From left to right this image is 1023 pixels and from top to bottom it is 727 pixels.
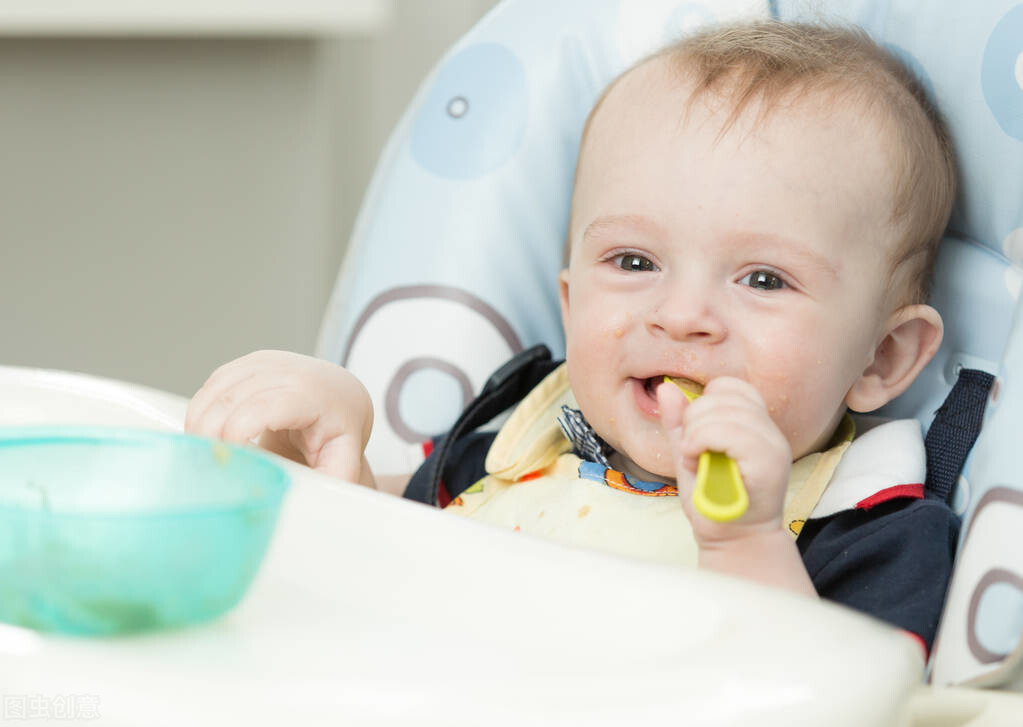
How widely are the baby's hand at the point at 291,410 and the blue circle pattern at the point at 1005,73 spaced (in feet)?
1.41

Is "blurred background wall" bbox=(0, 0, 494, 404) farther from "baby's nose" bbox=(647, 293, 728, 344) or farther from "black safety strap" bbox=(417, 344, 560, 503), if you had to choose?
"baby's nose" bbox=(647, 293, 728, 344)

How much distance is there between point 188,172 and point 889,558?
1403 mm

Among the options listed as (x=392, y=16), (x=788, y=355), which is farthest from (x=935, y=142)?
(x=392, y=16)

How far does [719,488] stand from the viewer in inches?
19.9

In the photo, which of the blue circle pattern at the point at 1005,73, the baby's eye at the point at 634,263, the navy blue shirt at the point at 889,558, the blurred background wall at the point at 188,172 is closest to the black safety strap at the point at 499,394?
the baby's eye at the point at 634,263

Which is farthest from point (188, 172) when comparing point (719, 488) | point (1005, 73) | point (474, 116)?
point (719, 488)

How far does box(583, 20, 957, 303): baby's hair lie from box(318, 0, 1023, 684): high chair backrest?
0.02 metres

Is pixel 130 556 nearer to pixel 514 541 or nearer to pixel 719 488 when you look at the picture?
pixel 514 541

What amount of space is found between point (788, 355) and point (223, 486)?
0.38 metres

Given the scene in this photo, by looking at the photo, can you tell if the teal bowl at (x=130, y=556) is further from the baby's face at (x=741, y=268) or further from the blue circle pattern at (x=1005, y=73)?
the blue circle pattern at (x=1005, y=73)

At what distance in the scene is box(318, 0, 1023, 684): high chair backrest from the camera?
2.41ft

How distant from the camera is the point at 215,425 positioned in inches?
23.7

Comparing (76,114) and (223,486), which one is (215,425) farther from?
(76,114)

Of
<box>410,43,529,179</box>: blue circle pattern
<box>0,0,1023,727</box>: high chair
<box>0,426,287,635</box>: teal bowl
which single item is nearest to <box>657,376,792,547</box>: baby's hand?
<box>0,0,1023,727</box>: high chair
